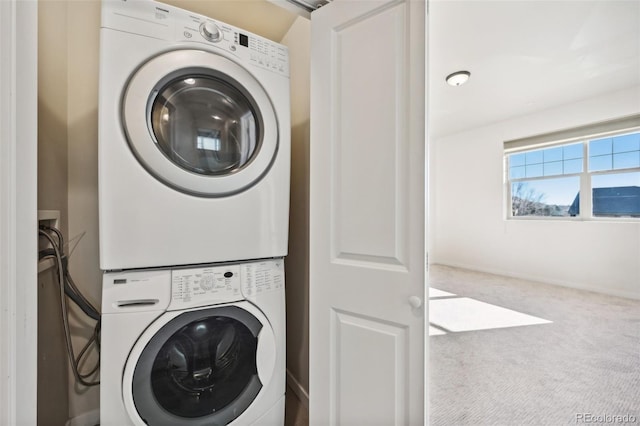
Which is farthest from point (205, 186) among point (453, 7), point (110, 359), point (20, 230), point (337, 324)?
point (453, 7)

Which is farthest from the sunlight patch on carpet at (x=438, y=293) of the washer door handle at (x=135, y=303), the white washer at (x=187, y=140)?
the washer door handle at (x=135, y=303)

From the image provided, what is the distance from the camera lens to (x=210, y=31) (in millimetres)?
1002

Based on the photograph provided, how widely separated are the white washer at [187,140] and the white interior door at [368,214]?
202 mm

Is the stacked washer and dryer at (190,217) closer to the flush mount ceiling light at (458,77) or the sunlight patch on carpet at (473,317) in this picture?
the sunlight patch on carpet at (473,317)

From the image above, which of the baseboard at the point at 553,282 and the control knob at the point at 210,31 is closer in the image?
the control knob at the point at 210,31

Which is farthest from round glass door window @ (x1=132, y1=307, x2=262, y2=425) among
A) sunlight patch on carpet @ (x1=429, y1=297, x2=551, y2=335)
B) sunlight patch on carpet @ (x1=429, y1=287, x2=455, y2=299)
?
sunlight patch on carpet @ (x1=429, y1=287, x2=455, y2=299)

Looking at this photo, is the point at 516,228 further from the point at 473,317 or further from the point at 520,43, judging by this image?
→ the point at 520,43

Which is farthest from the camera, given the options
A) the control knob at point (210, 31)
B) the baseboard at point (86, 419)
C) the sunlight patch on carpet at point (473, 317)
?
the sunlight patch on carpet at point (473, 317)

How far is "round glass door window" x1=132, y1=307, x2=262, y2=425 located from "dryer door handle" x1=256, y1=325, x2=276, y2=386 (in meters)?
0.02

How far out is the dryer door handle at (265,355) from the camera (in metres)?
1.07

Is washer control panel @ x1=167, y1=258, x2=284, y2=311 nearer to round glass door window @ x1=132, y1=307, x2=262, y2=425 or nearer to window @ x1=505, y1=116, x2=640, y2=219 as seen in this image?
round glass door window @ x1=132, y1=307, x2=262, y2=425

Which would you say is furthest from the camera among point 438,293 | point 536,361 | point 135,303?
point 438,293

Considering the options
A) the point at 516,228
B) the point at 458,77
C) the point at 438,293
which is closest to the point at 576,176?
the point at 516,228

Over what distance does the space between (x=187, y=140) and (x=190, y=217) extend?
29cm
